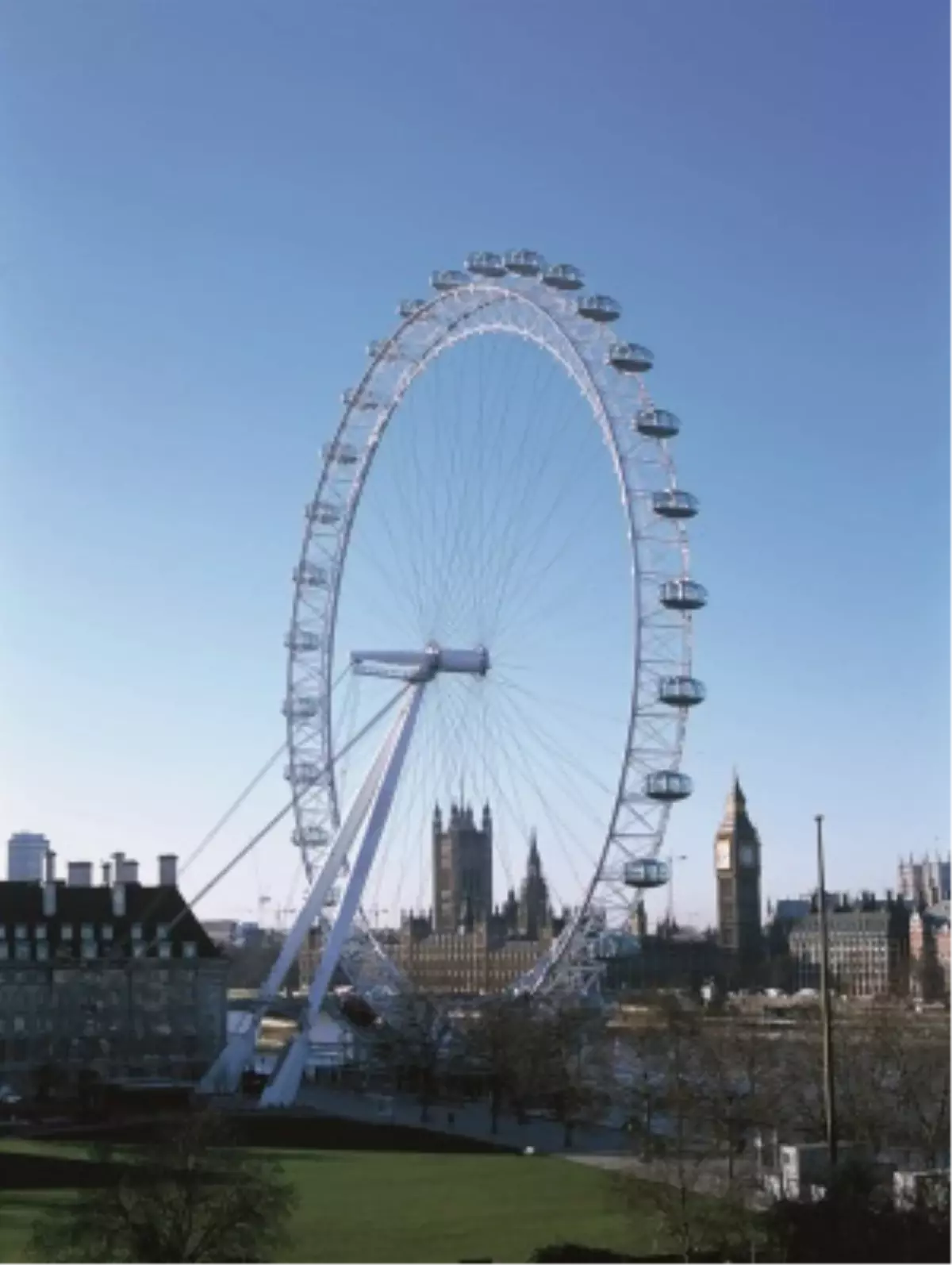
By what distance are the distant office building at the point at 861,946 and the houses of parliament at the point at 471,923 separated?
54.6ft

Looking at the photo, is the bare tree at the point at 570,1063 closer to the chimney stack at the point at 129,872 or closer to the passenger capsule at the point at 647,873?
the passenger capsule at the point at 647,873

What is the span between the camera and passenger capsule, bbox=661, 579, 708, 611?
42.1m

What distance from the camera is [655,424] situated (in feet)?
138

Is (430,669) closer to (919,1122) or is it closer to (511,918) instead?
(919,1122)

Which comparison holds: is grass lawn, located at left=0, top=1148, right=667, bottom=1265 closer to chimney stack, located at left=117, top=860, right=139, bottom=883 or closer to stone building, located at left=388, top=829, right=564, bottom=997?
chimney stack, located at left=117, top=860, right=139, bottom=883

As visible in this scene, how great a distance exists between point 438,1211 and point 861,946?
107 m

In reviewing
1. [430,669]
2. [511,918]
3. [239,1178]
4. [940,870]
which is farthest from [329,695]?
[940,870]

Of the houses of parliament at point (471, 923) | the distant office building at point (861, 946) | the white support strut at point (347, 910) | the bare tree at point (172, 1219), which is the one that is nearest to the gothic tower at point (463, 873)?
the houses of parliament at point (471, 923)

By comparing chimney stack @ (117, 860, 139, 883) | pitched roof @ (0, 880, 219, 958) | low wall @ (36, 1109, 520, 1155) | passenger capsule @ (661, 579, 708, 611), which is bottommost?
low wall @ (36, 1109, 520, 1155)

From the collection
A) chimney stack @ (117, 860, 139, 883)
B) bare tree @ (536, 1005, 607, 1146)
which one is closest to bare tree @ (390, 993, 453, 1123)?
bare tree @ (536, 1005, 607, 1146)

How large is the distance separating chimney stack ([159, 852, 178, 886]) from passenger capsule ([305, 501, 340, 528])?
13663 millimetres

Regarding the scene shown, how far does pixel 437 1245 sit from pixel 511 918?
386 feet

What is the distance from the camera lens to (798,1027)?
76.6 meters

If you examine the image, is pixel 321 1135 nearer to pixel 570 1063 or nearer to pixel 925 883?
pixel 570 1063
